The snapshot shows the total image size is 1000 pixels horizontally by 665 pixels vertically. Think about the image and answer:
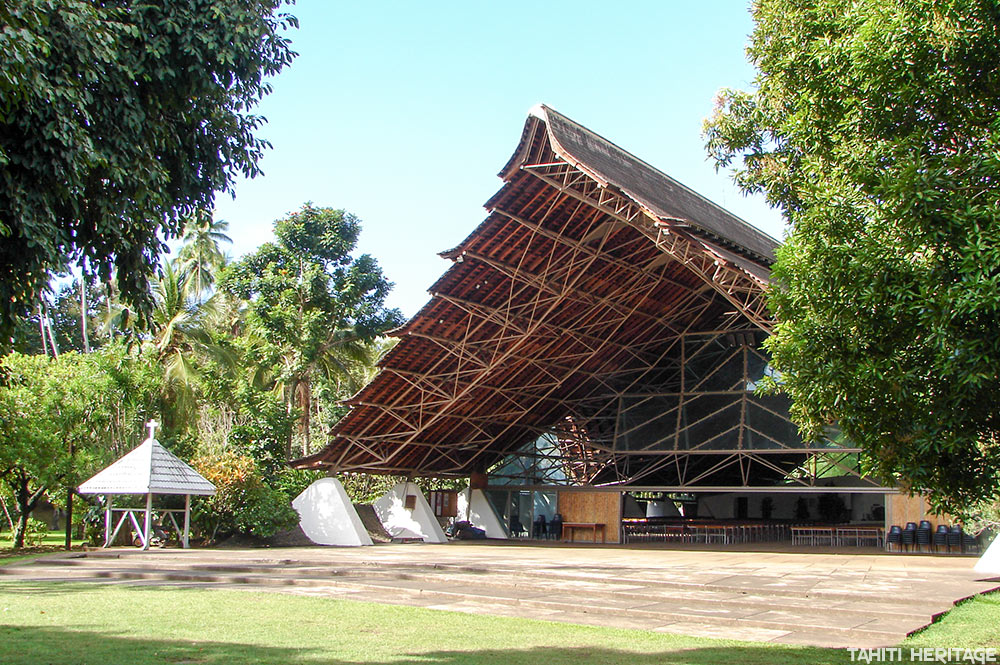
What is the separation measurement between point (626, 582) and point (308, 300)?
17315 millimetres

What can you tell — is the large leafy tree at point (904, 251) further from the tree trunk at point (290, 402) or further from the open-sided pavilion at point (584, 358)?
the tree trunk at point (290, 402)

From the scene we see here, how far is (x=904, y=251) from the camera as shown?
568cm

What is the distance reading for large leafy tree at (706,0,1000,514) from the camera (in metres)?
5.24

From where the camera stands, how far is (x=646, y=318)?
23266 millimetres

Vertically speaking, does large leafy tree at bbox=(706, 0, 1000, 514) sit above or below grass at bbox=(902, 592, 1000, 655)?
above

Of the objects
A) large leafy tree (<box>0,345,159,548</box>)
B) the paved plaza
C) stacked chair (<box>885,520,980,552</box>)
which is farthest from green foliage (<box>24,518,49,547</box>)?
stacked chair (<box>885,520,980,552</box>)

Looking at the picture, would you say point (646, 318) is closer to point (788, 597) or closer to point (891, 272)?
point (788, 597)

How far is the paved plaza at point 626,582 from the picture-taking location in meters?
8.31

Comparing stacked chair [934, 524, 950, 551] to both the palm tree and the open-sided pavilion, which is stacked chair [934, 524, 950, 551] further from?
the palm tree

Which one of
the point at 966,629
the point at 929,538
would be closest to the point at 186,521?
the point at 966,629

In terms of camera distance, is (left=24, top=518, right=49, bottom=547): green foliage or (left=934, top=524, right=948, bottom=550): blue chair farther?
(left=24, top=518, right=49, bottom=547): green foliage

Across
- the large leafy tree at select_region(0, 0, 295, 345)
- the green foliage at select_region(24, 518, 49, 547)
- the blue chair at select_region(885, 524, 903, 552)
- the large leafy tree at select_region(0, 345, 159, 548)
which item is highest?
the large leafy tree at select_region(0, 0, 295, 345)

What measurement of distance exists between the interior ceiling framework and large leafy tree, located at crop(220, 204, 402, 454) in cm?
422

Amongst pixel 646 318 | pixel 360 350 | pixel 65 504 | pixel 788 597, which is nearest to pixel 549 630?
pixel 788 597
